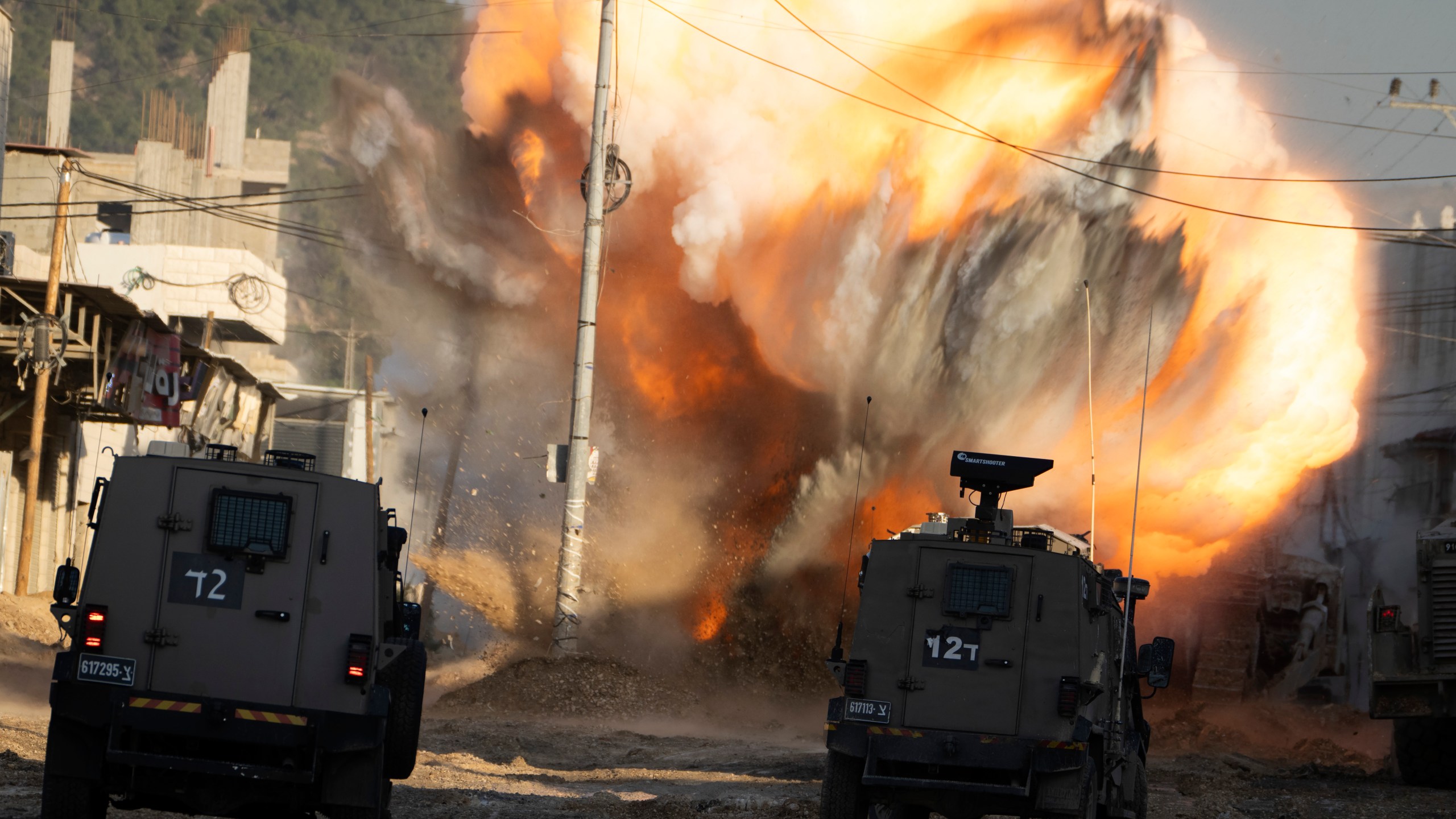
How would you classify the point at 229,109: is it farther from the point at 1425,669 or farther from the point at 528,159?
the point at 1425,669

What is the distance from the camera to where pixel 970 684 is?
1158 centimetres

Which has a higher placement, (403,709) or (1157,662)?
(1157,662)

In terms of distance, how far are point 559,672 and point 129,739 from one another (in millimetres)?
15629

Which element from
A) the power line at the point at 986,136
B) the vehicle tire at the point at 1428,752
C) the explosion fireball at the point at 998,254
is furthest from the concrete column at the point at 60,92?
the vehicle tire at the point at 1428,752

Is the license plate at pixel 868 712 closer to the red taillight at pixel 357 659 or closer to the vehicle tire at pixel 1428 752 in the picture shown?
the red taillight at pixel 357 659

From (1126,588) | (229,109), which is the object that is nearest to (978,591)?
(1126,588)

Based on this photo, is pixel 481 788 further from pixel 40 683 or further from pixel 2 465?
pixel 2 465

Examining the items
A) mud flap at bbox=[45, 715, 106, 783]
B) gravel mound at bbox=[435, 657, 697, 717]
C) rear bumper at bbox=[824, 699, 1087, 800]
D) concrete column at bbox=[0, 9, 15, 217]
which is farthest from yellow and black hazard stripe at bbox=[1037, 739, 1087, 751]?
concrete column at bbox=[0, 9, 15, 217]

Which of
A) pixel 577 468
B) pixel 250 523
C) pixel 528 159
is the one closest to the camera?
pixel 250 523

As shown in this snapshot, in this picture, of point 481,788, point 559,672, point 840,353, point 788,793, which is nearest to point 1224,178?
point 840,353

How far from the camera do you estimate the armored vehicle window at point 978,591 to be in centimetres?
1171

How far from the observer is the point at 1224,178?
28.1 meters

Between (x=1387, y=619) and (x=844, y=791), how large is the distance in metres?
10.1

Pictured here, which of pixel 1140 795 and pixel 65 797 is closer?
pixel 65 797
